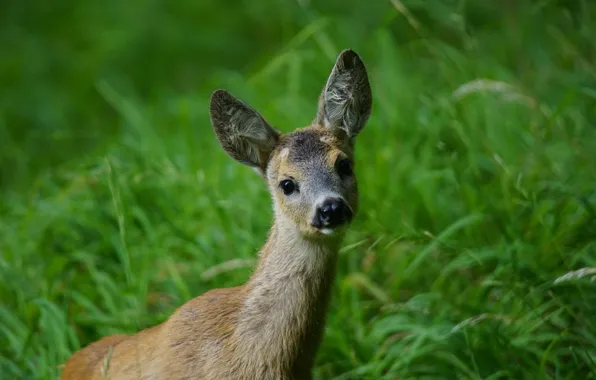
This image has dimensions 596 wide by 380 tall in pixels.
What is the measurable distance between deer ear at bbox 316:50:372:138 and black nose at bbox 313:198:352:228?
522 millimetres

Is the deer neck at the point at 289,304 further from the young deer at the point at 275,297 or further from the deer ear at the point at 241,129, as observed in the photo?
the deer ear at the point at 241,129

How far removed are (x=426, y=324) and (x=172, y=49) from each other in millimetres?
4531

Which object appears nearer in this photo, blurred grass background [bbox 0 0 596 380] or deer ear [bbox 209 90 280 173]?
deer ear [bbox 209 90 280 173]

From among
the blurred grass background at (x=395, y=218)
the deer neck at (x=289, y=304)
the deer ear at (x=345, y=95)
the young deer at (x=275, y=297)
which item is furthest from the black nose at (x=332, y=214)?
the deer ear at (x=345, y=95)

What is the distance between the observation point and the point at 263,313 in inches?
130

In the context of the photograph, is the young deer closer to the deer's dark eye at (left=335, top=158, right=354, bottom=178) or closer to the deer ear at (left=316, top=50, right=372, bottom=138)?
the deer's dark eye at (left=335, top=158, right=354, bottom=178)

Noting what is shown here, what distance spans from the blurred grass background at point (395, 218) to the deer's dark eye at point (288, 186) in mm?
335

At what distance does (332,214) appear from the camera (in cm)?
312

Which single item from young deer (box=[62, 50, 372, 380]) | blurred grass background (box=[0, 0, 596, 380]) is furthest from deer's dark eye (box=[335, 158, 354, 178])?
blurred grass background (box=[0, 0, 596, 380])

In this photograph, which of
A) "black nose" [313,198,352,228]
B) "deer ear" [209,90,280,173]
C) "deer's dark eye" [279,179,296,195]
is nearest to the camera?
"black nose" [313,198,352,228]

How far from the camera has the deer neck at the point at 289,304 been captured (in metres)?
3.27

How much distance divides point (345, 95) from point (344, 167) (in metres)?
0.34

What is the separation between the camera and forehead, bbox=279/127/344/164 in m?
3.37

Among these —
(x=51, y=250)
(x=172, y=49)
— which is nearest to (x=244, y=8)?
(x=172, y=49)
